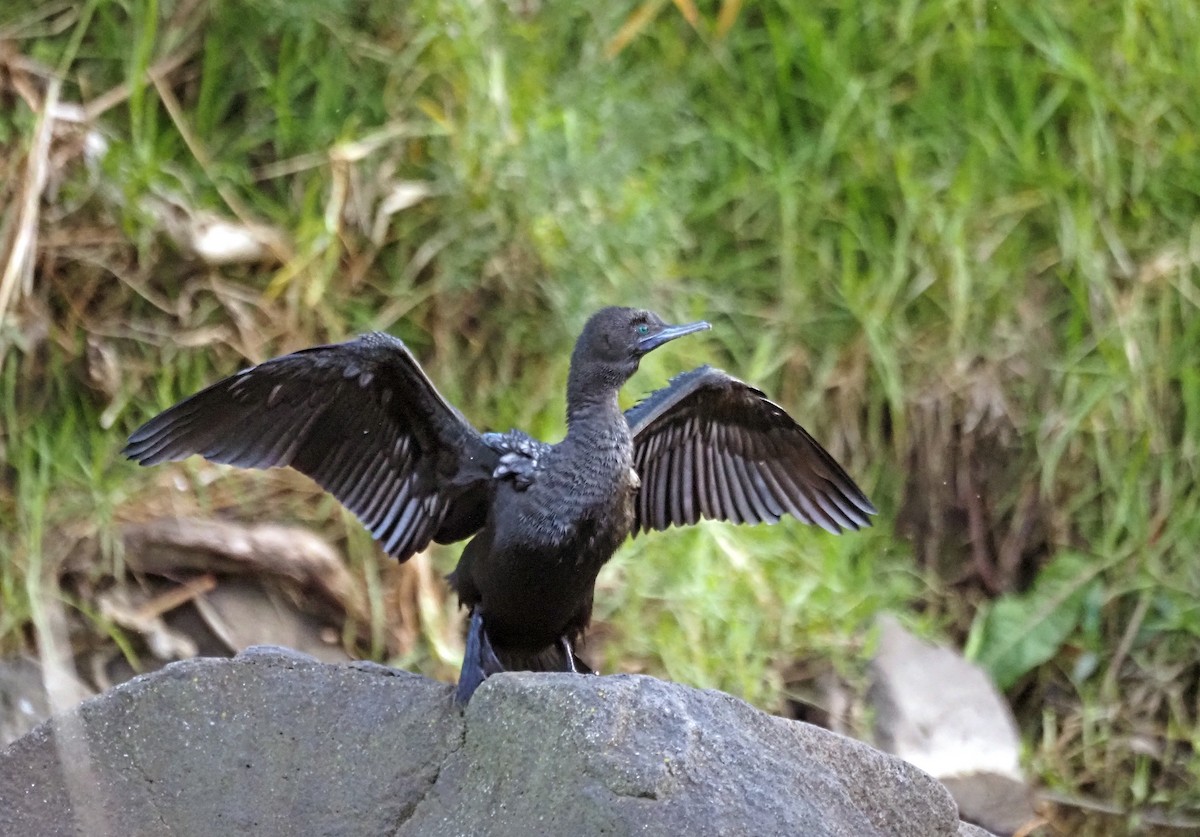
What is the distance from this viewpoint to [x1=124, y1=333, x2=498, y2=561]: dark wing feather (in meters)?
4.02

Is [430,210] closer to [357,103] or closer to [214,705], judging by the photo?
[357,103]

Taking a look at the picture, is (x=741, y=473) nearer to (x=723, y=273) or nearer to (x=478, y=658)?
(x=478, y=658)

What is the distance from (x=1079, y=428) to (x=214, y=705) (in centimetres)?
399

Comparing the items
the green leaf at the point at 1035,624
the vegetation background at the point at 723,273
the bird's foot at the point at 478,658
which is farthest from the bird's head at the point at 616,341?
the green leaf at the point at 1035,624

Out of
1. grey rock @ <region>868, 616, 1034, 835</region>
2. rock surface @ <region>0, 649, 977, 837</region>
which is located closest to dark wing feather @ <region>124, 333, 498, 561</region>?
rock surface @ <region>0, 649, 977, 837</region>

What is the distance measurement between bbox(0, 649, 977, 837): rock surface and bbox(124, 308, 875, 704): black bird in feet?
1.16

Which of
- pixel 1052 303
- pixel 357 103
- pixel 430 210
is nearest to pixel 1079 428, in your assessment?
pixel 1052 303

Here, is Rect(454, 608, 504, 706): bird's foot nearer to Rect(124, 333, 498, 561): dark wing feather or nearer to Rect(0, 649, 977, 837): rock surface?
Rect(0, 649, 977, 837): rock surface

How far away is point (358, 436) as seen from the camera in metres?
4.19

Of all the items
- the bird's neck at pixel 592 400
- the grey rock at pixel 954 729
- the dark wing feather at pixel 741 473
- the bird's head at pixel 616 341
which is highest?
the bird's head at pixel 616 341

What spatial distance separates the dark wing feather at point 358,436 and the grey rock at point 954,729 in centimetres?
203

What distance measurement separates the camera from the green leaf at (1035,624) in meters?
6.25

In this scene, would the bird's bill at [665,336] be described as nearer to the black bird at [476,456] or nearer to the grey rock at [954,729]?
the black bird at [476,456]

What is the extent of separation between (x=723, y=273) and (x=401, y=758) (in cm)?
377
